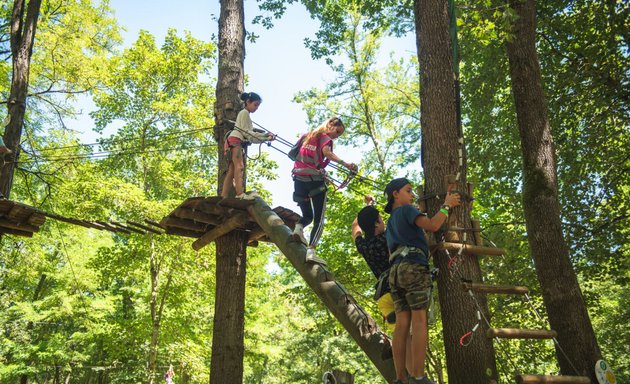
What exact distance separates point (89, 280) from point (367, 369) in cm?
1161

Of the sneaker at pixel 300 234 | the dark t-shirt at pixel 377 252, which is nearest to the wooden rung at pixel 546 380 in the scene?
the dark t-shirt at pixel 377 252

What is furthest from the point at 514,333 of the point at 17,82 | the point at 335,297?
the point at 17,82

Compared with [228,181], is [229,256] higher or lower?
lower

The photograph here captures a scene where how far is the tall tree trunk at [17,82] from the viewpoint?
9.21 metres

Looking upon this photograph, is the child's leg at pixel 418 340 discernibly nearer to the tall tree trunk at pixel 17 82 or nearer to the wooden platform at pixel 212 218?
the wooden platform at pixel 212 218

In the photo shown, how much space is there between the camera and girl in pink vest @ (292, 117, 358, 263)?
564 centimetres

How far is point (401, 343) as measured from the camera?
3.83 meters

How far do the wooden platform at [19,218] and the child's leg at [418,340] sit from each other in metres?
6.38

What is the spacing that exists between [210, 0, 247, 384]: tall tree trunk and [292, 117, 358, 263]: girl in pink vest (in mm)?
1693

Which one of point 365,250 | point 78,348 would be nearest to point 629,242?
point 365,250

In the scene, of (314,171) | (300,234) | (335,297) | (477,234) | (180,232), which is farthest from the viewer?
(180,232)

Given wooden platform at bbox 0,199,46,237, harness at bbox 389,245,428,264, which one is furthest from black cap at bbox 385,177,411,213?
wooden platform at bbox 0,199,46,237

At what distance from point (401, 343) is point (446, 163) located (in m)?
1.58

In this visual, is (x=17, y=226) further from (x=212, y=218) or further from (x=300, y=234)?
(x=300, y=234)
